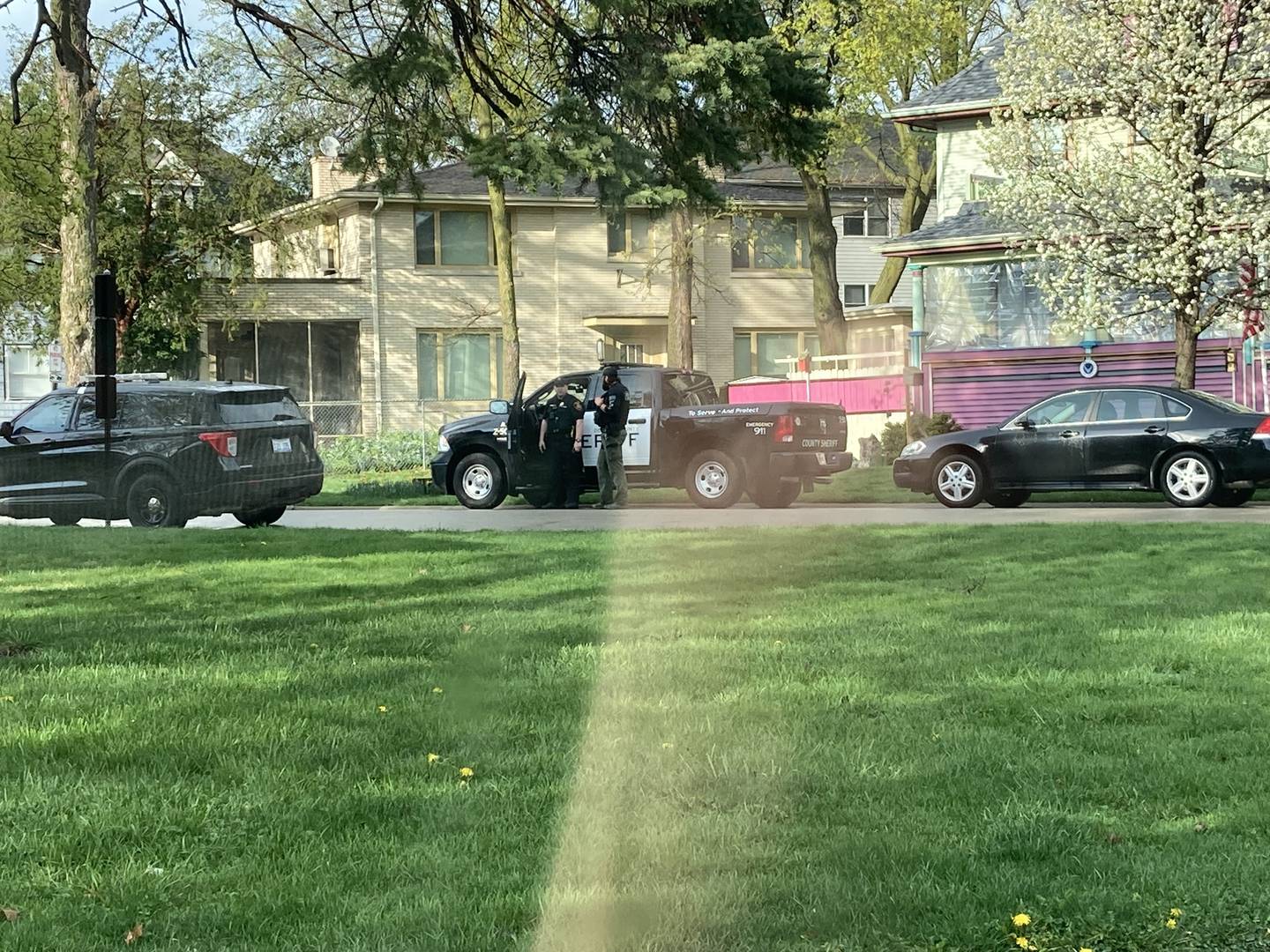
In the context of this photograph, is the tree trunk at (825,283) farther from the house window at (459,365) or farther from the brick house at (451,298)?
the house window at (459,365)

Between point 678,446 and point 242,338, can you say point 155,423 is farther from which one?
Answer: point 242,338

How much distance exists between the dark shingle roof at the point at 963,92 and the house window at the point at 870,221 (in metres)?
18.1

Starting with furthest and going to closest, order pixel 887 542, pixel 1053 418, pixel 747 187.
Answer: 1. pixel 747 187
2. pixel 1053 418
3. pixel 887 542

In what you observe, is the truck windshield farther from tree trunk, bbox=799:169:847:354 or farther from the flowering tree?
tree trunk, bbox=799:169:847:354

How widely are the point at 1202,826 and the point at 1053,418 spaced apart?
15.4 m

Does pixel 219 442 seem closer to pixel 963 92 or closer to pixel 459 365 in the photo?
pixel 963 92

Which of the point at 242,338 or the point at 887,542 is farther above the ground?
the point at 242,338

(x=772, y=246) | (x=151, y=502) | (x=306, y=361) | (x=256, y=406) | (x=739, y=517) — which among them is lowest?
(x=739, y=517)

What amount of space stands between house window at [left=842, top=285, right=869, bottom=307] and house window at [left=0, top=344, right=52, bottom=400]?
25453 millimetres

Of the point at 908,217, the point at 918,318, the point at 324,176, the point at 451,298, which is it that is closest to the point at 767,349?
the point at 908,217

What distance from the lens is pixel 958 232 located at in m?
30.0

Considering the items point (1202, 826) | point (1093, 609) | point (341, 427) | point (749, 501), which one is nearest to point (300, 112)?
point (341, 427)

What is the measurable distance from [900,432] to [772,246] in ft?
43.7

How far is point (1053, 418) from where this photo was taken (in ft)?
64.1
